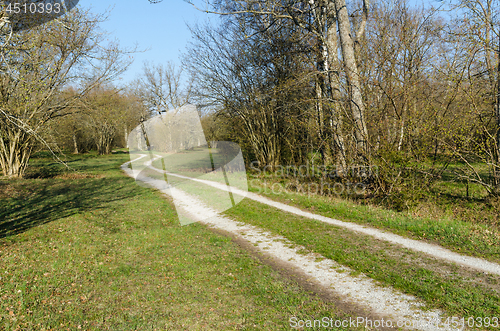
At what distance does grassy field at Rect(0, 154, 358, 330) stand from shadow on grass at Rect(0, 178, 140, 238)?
11cm

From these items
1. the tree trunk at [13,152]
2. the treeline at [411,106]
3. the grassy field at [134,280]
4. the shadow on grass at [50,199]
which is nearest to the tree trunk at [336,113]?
the treeline at [411,106]

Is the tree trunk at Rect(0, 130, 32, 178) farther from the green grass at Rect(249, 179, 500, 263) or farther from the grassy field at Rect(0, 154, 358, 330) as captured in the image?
the green grass at Rect(249, 179, 500, 263)

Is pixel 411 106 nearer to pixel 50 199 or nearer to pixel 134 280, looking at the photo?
pixel 134 280

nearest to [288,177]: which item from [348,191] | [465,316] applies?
[348,191]

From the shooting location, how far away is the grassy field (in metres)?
4.06

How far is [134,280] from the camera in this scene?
5.23 m

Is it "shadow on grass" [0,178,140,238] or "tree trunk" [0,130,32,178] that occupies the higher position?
"tree trunk" [0,130,32,178]

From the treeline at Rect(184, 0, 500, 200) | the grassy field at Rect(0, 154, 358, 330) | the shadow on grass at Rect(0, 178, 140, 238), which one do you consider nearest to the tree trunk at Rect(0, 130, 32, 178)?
the shadow on grass at Rect(0, 178, 140, 238)

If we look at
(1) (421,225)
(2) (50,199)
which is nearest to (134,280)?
(1) (421,225)

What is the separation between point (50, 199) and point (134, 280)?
29.9 feet

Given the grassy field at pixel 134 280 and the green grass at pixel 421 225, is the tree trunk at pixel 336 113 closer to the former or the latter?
the green grass at pixel 421 225

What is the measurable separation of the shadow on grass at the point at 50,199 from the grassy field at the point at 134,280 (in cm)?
→ 11

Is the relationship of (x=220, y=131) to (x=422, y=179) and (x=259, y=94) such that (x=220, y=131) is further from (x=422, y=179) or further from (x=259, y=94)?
(x=422, y=179)

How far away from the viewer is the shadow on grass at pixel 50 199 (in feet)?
30.5
